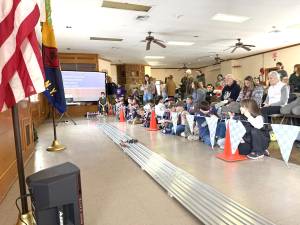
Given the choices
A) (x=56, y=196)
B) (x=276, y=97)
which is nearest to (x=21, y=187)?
(x=56, y=196)

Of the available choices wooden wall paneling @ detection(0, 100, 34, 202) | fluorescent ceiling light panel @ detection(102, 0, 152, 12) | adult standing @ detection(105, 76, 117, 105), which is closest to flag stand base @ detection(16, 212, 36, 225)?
wooden wall paneling @ detection(0, 100, 34, 202)

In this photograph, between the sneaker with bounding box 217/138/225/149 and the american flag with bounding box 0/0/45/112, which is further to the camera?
the sneaker with bounding box 217/138/225/149

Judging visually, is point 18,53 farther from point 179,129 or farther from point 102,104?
point 102,104

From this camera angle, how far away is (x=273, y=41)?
9.58m

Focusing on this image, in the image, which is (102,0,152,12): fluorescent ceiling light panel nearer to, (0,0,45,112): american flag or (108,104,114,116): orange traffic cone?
(0,0,45,112): american flag

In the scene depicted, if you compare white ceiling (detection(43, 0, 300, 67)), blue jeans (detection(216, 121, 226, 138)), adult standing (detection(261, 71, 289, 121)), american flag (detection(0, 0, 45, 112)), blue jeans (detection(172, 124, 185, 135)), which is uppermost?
white ceiling (detection(43, 0, 300, 67))

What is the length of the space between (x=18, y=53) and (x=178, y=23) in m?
5.81

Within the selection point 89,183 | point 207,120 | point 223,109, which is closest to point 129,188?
point 89,183

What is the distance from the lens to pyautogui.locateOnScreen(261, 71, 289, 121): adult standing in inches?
165

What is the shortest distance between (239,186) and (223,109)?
272cm

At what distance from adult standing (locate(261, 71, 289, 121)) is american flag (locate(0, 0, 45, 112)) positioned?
3.93 metres

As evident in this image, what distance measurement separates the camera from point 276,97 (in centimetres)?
432

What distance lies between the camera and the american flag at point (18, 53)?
1378mm

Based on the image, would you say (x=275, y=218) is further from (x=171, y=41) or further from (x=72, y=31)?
(x=171, y=41)
